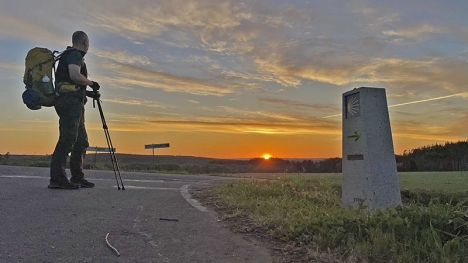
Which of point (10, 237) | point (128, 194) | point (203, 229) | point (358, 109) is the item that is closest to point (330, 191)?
point (358, 109)

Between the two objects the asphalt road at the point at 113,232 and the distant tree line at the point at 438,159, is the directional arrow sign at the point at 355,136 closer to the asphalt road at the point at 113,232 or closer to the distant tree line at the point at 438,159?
the asphalt road at the point at 113,232

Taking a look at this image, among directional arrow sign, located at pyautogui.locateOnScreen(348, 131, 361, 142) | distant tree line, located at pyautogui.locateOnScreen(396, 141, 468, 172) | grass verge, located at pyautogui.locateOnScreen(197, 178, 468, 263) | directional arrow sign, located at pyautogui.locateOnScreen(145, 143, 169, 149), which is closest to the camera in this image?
grass verge, located at pyautogui.locateOnScreen(197, 178, 468, 263)

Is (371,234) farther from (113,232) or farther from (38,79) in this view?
(38,79)

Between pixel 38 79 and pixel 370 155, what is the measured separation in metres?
4.95

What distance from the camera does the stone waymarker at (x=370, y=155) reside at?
6.02 meters

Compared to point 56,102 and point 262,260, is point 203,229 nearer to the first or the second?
point 262,260

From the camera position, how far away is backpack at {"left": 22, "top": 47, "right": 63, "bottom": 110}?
19.6 feet

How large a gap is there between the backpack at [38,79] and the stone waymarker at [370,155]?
4554 mm

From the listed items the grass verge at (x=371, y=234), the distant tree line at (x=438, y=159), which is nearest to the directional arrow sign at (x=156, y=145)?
the distant tree line at (x=438, y=159)

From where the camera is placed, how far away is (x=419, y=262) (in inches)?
107

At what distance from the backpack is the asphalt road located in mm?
1436

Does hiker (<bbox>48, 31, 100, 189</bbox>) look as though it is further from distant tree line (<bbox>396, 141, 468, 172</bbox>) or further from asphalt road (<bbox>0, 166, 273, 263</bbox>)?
distant tree line (<bbox>396, 141, 468, 172</bbox>)

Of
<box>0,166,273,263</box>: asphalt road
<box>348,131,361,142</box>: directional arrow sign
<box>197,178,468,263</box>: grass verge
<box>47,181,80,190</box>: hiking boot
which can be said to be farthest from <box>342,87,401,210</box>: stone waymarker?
<box>47,181,80,190</box>: hiking boot

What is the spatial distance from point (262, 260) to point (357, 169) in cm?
379
